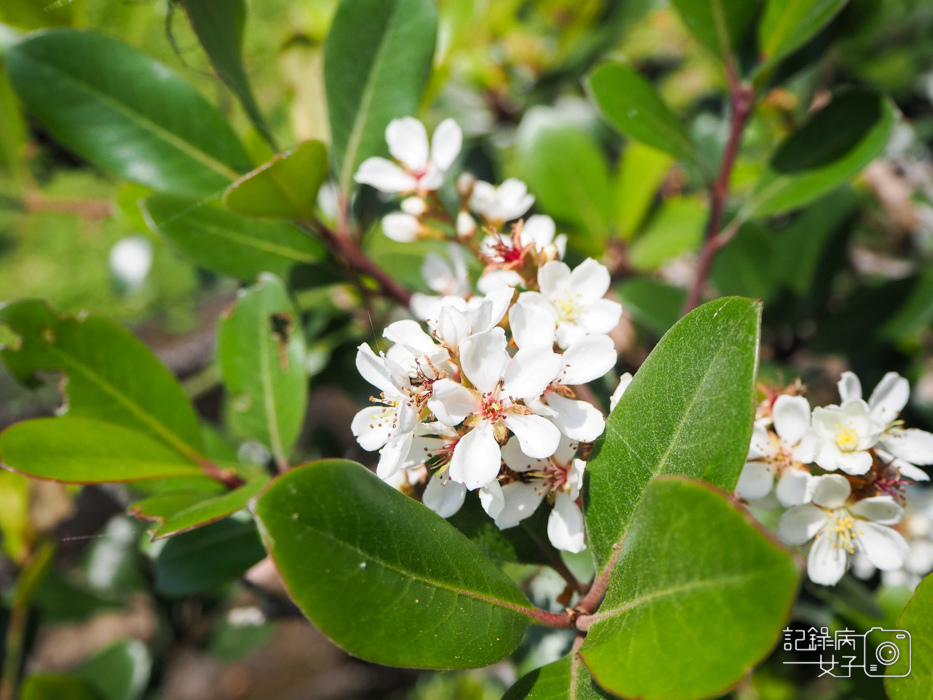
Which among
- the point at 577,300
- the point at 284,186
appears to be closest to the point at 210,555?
the point at 284,186

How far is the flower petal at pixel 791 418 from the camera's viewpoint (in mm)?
730

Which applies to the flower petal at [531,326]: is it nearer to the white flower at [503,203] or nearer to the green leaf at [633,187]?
the white flower at [503,203]

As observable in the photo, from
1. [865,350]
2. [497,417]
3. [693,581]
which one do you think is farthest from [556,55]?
[693,581]

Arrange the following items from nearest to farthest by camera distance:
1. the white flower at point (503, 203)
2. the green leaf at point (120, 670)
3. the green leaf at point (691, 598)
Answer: the green leaf at point (691, 598) → the white flower at point (503, 203) → the green leaf at point (120, 670)

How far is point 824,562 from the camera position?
79 centimetres

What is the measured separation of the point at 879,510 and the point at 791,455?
0.42 feet

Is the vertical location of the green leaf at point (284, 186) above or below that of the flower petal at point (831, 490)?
above

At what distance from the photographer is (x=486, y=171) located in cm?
155

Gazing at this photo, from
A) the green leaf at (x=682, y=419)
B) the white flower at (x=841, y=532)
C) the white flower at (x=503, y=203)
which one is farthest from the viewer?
the white flower at (x=503, y=203)

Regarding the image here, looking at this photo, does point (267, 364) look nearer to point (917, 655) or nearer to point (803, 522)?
point (803, 522)

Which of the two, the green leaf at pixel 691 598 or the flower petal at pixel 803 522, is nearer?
the green leaf at pixel 691 598

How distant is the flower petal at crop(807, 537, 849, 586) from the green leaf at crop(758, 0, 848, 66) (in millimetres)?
686

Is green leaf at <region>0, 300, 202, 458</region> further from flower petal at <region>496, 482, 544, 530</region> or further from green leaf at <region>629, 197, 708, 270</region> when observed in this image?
green leaf at <region>629, 197, 708, 270</region>

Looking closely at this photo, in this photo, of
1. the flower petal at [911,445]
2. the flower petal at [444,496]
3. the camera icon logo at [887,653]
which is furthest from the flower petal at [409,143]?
the camera icon logo at [887,653]
